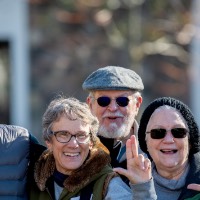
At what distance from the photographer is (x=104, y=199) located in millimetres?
4355

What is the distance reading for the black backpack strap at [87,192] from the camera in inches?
173

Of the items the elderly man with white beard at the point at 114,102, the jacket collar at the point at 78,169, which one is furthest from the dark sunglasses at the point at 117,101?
the jacket collar at the point at 78,169

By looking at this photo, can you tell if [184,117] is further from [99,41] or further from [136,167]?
[99,41]

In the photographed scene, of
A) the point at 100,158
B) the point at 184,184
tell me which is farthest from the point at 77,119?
the point at 184,184

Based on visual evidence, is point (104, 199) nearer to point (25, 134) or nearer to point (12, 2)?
point (25, 134)

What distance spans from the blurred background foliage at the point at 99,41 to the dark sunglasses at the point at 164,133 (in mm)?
6406

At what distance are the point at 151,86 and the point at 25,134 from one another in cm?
672

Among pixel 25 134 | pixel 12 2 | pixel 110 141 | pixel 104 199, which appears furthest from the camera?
pixel 12 2

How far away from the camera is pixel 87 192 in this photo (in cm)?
443

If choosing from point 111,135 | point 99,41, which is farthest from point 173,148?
point 99,41

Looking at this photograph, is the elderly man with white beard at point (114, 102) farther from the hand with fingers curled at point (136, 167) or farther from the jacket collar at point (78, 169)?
the hand with fingers curled at point (136, 167)

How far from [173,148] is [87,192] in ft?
A: 1.59

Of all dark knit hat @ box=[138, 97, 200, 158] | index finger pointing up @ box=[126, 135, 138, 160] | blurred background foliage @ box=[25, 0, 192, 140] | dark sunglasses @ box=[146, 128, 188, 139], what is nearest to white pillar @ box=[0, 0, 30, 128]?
blurred background foliage @ box=[25, 0, 192, 140]

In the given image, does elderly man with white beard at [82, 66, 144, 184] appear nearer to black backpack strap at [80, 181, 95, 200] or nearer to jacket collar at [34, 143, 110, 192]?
jacket collar at [34, 143, 110, 192]
